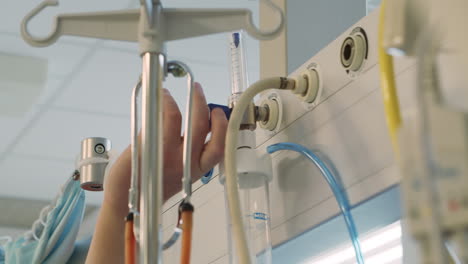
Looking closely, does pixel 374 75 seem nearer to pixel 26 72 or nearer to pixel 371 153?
pixel 371 153

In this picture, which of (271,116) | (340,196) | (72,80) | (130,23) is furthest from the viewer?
(72,80)

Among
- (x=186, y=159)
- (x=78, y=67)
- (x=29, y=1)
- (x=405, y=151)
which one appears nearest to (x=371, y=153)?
(x=186, y=159)

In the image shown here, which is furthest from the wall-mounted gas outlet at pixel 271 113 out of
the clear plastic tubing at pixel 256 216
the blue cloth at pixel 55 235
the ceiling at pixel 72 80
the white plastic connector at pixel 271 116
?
the ceiling at pixel 72 80

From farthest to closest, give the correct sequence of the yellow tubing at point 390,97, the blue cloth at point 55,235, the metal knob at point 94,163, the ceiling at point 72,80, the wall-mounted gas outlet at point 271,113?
the ceiling at point 72,80
the blue cloth at point 55,235
the metal knob at point 94,163
the wall-mounted gas outlet at point 271,113
the yellow tubing at point 390,97

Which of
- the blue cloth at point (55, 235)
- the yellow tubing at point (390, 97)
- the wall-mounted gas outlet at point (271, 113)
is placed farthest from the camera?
the blue cloth at point (55, 235)

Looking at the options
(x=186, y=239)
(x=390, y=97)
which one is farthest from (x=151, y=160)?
(x=390, y=97)

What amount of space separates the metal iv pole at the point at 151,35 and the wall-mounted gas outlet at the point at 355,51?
17 centimetres

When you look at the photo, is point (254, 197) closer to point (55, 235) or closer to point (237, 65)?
point (237, 65)

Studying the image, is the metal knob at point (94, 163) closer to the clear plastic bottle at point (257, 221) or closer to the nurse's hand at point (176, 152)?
the nurse's hand at point (176, 152)

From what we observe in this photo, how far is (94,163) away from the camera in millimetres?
1089

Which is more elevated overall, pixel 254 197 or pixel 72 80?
pixel 72 80

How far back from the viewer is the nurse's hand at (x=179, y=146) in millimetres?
809

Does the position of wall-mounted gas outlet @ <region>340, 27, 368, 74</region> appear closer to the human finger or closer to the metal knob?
the human finger

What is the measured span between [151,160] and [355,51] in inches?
11.2
